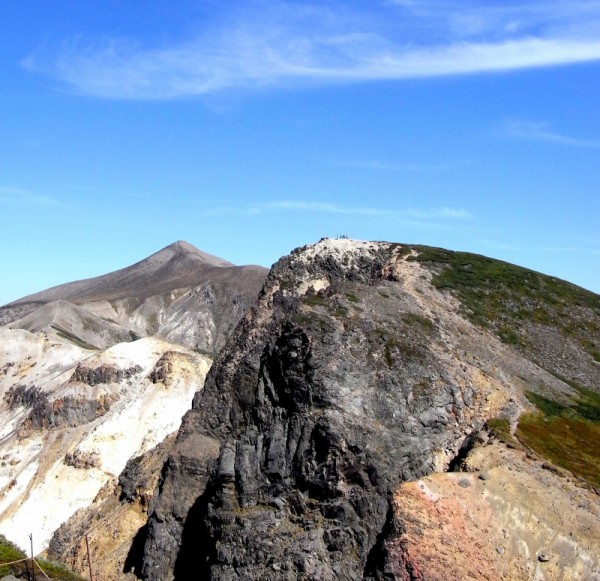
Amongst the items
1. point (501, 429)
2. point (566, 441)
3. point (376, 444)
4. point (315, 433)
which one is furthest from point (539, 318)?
point (315, 433)

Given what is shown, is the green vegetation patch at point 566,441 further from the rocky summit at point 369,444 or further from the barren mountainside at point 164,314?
the barren mountainside at point 164,314

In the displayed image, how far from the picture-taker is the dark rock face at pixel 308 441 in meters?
35.9

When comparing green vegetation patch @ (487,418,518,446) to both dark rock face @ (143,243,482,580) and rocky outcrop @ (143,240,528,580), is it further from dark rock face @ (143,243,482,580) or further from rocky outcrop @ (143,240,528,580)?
dark rock face @ (143,243,482,580)

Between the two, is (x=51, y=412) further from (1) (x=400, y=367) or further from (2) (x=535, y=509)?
(2) (x=535, y=509)

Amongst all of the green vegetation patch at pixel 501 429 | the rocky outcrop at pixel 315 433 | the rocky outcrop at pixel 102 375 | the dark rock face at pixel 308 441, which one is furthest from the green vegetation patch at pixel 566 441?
the rocky outcrop at pixel 102 375

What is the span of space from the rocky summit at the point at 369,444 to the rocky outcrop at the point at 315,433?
80 mm

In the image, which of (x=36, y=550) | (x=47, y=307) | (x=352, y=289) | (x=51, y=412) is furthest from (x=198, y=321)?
(x=352, y=289)

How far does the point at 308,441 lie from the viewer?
3856 centimetres

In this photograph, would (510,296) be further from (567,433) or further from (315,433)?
(315,433)

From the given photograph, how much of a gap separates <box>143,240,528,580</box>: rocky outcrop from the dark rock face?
0.06 meters

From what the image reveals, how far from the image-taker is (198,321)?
7042 inches

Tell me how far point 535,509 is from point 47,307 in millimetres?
135217

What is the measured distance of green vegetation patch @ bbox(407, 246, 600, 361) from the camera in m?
54.1

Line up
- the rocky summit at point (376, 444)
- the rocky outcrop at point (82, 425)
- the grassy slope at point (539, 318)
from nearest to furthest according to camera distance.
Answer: the rocky summit at point (376, 444), the grassy slope at point (539, 318), the rocky outcrop at point (82, 425)
